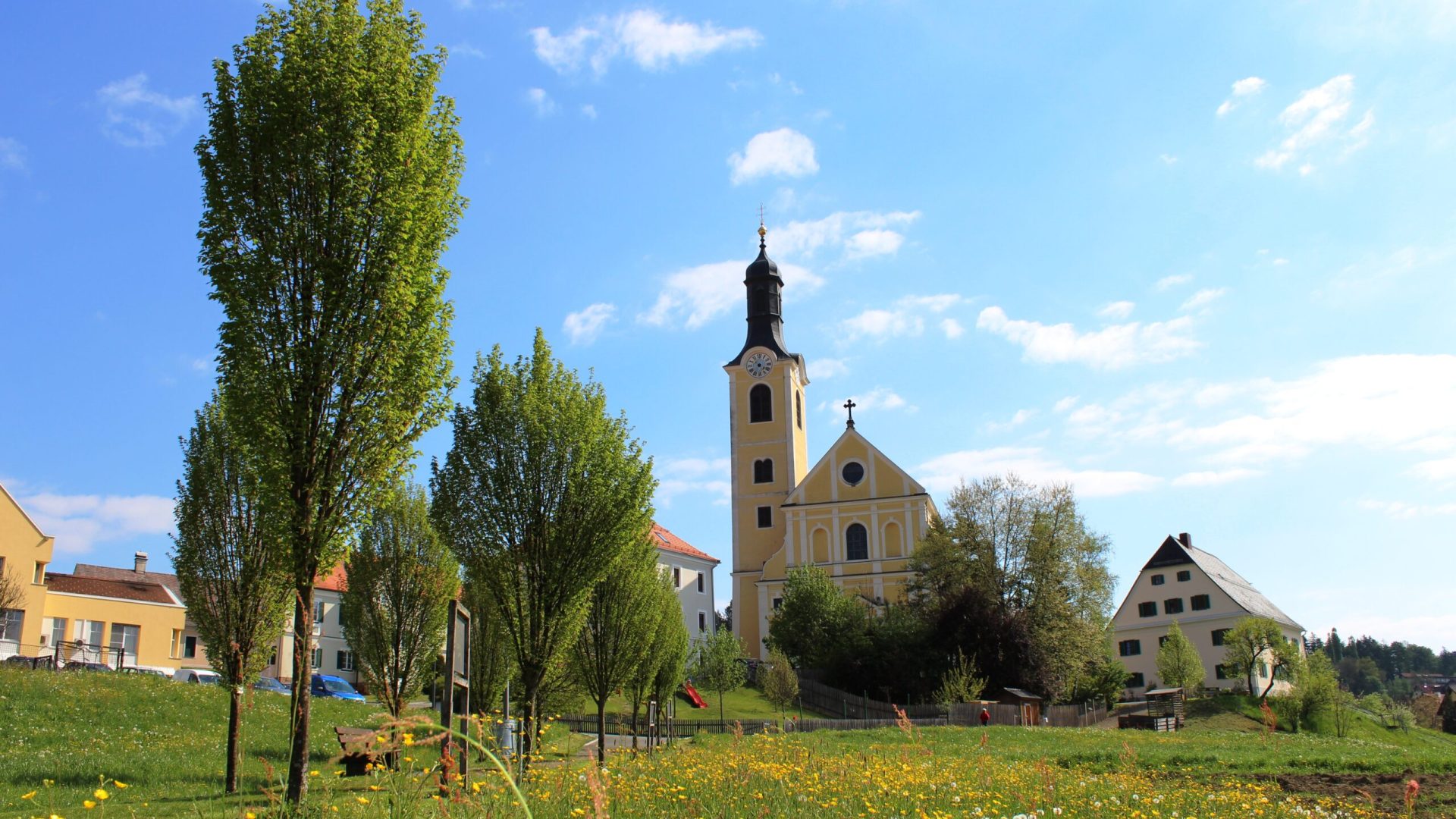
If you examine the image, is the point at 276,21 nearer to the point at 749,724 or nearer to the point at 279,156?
the point at 279,156

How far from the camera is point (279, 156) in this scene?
452 inches

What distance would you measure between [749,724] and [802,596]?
15367 mm

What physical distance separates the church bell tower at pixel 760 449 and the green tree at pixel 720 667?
13.6 meters

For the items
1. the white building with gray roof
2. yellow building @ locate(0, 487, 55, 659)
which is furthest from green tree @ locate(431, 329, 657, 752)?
the white building with gray roof

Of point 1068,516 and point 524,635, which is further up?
point 1068,516

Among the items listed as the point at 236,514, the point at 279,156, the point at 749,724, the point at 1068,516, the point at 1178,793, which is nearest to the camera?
the point at 1178,793

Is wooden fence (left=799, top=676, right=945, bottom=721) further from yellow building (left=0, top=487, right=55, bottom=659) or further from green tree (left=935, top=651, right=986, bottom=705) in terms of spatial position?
yellow building (left=0, top=487, right=55, bottom=659)

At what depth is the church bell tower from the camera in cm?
6400

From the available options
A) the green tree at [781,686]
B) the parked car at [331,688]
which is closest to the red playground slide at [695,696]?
the green tree at [781,686]

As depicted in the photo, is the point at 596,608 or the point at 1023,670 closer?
the point at 596,608

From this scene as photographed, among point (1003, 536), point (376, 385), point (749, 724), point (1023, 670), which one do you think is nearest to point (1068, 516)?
point (1003, 536)

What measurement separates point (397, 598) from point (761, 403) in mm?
44242

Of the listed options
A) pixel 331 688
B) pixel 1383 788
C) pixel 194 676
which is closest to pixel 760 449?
pixel 331 688

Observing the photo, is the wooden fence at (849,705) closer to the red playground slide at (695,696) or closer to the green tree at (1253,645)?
the red playground slide at (695,696)
